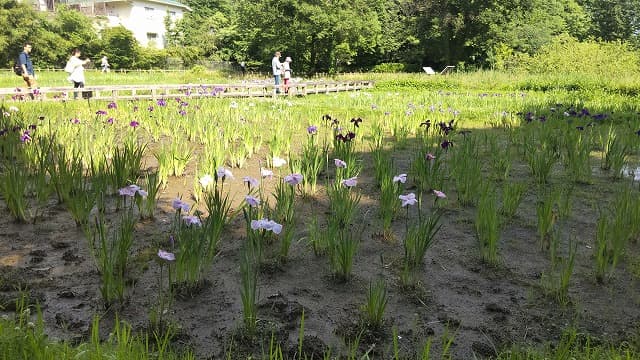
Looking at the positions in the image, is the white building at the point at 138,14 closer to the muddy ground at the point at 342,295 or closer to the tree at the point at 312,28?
the tree at the point at 312,28

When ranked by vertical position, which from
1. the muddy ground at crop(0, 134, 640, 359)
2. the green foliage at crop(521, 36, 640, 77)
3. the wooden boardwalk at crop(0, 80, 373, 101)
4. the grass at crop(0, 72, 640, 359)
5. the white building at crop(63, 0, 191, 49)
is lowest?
the muddy ground at crop(0, 134, 640, 359)

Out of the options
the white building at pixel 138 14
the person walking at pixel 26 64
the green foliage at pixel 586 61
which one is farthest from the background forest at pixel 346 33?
the person walking at pixel 26 64

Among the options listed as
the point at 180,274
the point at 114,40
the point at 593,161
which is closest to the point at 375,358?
the point at 180,274

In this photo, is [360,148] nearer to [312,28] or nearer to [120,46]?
[312,28]

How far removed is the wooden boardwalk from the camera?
33.8 feet

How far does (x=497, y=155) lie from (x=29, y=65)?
11.3m

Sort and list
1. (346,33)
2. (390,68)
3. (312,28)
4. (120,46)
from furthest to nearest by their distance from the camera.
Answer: (390,68)
(120,46)
(346,33)
(312,28)

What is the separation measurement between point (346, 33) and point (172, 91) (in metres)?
17.7

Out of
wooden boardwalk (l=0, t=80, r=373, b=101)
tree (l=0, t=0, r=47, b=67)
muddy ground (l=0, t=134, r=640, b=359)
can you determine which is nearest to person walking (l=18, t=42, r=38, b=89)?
wooden boardwalk (l=0, t=80, r=373, b=101)

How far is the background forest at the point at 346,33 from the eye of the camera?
3089 centimetres

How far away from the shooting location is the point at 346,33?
3134cm

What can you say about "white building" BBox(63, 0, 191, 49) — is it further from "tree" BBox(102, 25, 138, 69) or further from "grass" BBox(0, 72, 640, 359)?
"grass" BBox(0, 72, 640, 359)

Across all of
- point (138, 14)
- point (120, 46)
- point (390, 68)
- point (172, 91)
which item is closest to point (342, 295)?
point (172, 91)

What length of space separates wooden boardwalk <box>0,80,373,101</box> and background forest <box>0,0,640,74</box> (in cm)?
1309
